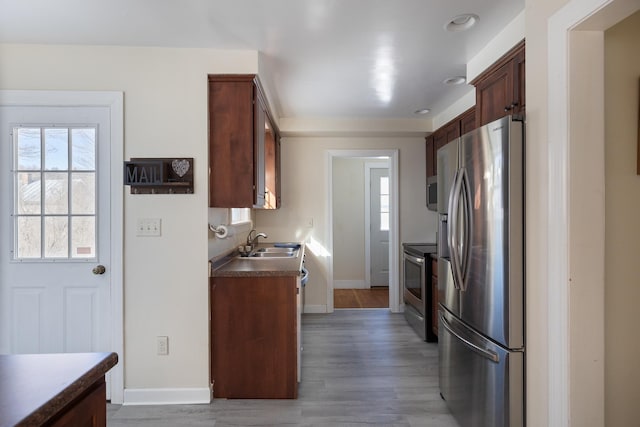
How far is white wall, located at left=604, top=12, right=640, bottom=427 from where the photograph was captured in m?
1.42

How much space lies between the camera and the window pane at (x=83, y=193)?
2312 mm

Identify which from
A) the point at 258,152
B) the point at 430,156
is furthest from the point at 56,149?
the point at 430,156

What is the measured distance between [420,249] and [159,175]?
2741 millimetres

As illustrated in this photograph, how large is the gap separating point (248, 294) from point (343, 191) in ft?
12.5

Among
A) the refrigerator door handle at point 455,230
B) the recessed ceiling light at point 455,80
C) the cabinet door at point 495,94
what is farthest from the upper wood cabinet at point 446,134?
the refrigerator door handle at point 455,230

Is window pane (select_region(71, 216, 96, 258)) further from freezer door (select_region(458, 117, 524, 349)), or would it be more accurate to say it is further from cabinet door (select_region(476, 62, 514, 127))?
cabinet door (select_region(476, 62, 514, 127))

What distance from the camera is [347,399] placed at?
93.9 inches

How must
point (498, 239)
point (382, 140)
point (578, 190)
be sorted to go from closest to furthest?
point (578, 190), point (498, 239), point (382, 140)

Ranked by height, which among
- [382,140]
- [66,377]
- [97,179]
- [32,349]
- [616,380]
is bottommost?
[32,349]

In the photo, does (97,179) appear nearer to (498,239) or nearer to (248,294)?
(248,294)

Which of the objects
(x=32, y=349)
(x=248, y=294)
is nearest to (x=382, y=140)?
(x=248, y=294)

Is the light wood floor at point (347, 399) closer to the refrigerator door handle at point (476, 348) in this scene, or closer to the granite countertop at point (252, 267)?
the refrigerator door handle at point (476, 348)

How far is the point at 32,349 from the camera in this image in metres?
2.30

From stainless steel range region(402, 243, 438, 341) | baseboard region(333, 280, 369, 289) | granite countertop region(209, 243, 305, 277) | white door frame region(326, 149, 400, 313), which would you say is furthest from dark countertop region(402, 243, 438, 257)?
baseboard region(333, 280, 369, 289)
